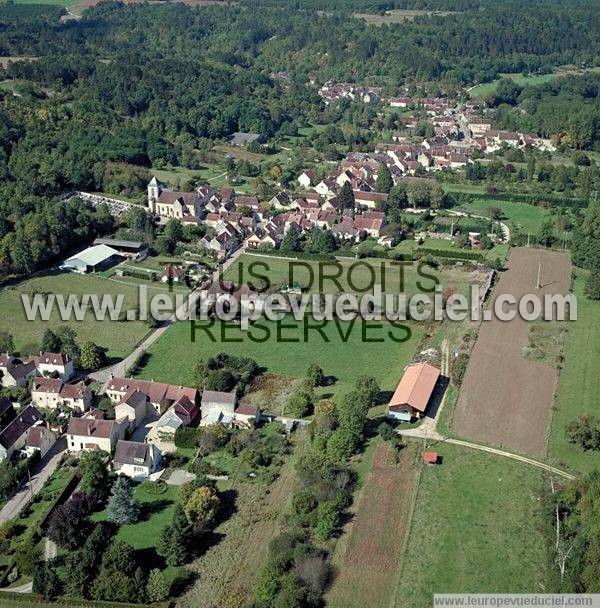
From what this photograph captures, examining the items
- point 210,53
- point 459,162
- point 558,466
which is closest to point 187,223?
point 459,162

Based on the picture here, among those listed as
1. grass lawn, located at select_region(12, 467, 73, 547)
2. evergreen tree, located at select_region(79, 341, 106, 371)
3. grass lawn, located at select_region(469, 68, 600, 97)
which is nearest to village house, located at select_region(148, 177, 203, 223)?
evergreen tree, located at select_region(79, 341, 106, 371)

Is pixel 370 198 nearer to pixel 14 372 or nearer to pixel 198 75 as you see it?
pixel 14 372

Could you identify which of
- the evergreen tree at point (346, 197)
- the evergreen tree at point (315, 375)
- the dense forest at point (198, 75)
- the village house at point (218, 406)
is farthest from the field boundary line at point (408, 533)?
the evergreen tree at point (346, 197)

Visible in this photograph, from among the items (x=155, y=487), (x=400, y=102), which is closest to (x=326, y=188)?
(x=400, y=102)

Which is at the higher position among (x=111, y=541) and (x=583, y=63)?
(x=583, y=63)

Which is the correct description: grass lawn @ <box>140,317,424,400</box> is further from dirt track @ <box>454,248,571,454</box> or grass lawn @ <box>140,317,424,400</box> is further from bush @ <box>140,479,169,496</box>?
bush @ <box>140,479,169,496</box>

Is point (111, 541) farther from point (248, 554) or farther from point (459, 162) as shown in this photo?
point (459, 162)
